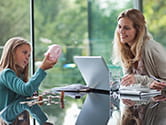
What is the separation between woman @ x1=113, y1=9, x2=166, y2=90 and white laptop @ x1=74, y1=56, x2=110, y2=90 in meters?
0.14

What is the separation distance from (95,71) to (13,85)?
672 millimetres

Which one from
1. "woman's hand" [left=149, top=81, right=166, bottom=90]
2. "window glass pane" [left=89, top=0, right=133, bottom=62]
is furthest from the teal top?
"window glass pane" [left=89, top=0, right=133, bottom=62]

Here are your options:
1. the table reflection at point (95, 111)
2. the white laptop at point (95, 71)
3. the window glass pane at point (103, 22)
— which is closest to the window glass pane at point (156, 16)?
Answer: the window glass pane at point (103, 22)

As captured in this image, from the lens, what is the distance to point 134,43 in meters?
2.50

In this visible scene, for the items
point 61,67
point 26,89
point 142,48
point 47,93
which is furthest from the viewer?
point 61,67

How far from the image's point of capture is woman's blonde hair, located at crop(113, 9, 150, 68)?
8.10ft

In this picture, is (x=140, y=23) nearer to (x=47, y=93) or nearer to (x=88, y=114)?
(x=47, y=93)

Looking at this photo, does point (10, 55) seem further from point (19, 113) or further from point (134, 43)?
point (134, 43)

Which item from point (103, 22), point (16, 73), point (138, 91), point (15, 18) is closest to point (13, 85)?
point (16, 73)

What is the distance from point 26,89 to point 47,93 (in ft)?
1.34

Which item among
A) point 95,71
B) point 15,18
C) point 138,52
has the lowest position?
point 95,71

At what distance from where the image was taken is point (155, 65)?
238cm

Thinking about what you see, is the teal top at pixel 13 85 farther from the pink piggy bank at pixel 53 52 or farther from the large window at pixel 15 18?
the large window at pixel 15 18

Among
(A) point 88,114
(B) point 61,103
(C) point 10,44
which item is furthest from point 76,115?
(C) point 10,44
